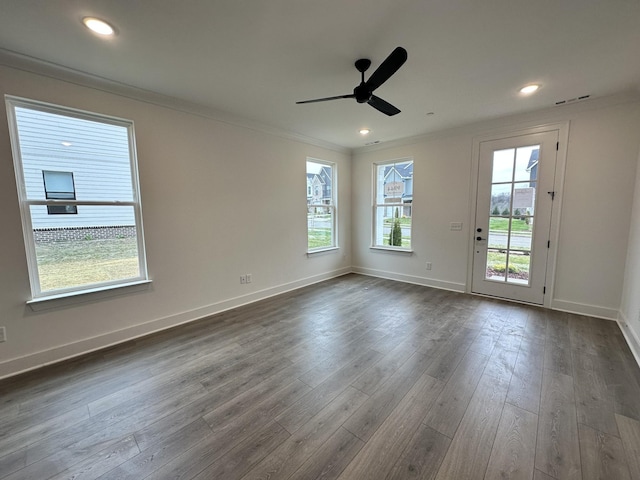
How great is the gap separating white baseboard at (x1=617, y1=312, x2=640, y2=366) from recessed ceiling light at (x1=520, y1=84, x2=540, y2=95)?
255 cm

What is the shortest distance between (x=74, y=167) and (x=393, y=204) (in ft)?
14.6

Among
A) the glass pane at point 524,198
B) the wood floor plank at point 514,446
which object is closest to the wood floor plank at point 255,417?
the wood floor plank at point 514,446

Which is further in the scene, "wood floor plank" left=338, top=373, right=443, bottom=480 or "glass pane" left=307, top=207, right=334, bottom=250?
"glass pane" left=307, top=207, right=334, bottom=250

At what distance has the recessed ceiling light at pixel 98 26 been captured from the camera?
1723mm

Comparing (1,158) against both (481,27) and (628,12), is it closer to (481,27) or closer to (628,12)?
(481,27)

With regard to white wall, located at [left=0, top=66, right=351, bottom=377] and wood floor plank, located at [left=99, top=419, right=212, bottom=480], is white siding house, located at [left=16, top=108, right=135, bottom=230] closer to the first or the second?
white wall, located at [left=0, top=66, right=351, bottom=377]

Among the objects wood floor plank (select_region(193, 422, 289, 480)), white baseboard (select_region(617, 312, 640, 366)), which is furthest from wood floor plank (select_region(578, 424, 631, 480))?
wood floor plank (select_region(193, 422, 289, 480))

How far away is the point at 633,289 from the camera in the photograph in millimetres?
2650

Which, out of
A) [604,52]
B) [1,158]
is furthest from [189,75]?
[604,52]

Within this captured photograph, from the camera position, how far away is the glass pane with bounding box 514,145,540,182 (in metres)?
3.49

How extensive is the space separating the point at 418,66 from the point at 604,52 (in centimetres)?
143

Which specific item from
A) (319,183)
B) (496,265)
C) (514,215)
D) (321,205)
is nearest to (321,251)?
(321,205)

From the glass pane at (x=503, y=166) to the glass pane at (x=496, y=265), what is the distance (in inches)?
41.2

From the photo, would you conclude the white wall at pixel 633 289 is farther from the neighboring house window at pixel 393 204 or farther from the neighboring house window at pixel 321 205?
the neighboring house window at pixel 321 205
